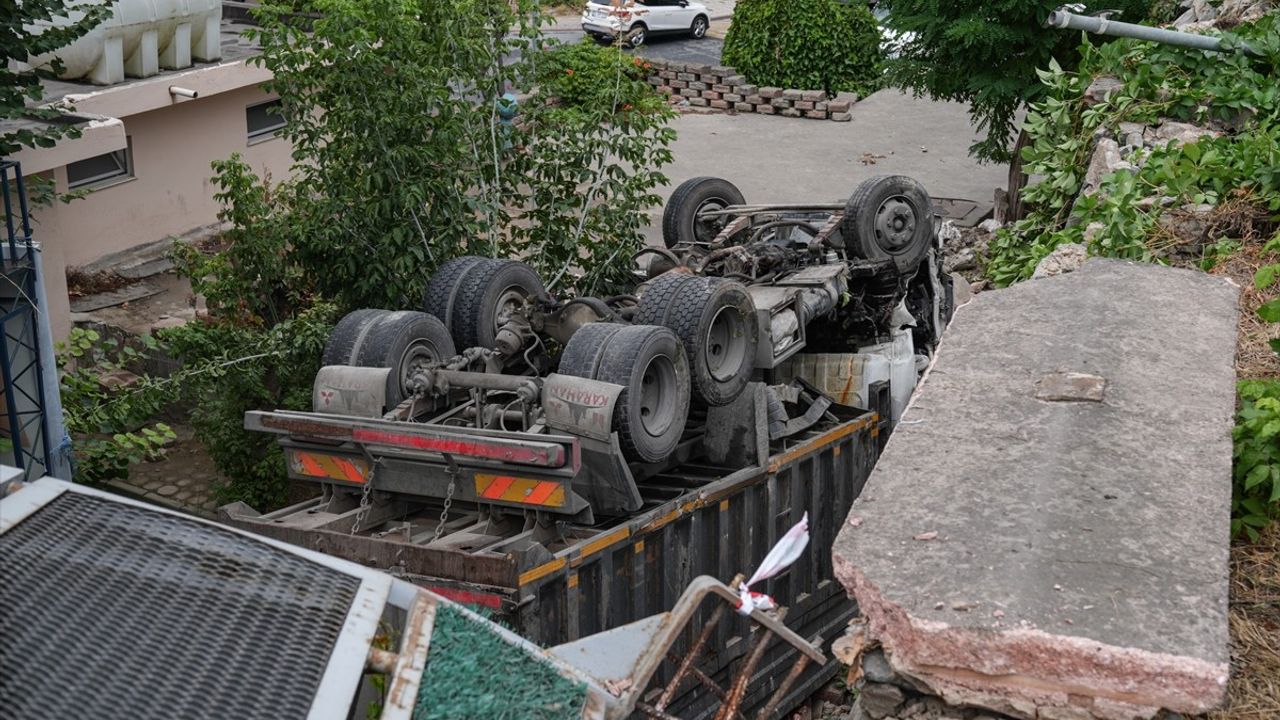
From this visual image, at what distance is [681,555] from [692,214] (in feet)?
12.7

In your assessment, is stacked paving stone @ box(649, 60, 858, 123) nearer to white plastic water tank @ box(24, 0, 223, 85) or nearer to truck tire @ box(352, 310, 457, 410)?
white plastic water tank @ box(24, 0, 223, 85)

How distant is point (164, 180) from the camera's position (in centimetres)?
1526

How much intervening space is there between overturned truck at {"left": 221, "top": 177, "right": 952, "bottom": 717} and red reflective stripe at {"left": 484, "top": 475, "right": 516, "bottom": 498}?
0.01 metres

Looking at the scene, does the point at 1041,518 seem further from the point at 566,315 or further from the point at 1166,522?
the point at 566,315

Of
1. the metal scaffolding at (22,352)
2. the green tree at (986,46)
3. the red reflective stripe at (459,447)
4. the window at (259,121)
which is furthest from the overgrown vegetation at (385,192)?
the window at (259,121)

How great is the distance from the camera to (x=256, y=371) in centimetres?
924

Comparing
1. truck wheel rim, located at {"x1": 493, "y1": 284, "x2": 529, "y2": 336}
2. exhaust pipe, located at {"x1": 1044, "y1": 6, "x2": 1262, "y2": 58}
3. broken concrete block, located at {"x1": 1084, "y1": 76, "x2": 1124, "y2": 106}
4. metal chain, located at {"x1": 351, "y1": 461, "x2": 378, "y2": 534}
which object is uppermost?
exhaust pipe, located at {"x1": 1044, "y1": 6, "x2": 1262, "y2": 58}

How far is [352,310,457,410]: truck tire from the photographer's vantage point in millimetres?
7211

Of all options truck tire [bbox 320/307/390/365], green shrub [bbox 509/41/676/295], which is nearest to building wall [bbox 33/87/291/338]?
green shrub [bbox 509/41/676/295]

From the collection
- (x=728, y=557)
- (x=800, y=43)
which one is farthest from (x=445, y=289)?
(x=800, y=43)

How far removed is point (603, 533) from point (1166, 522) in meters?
2.79

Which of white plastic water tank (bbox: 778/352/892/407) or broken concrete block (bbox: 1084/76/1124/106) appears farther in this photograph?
broken concrete block (bbox: 1084/76/1124/106)

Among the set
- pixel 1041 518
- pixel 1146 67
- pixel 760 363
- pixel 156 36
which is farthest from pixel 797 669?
pixel 156 36

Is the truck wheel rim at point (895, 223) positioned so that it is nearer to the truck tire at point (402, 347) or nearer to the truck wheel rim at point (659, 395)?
the truck wheel rim at point (659, 395)
